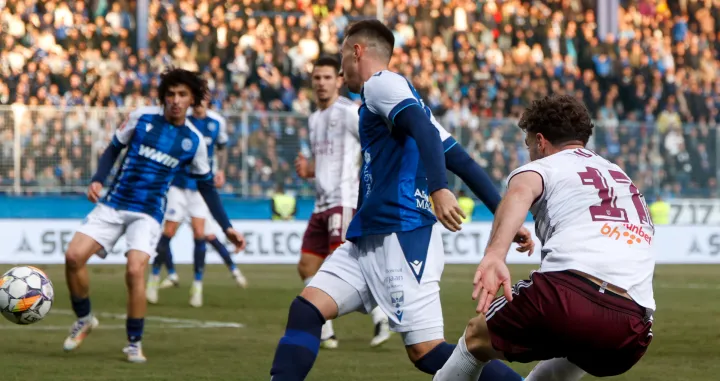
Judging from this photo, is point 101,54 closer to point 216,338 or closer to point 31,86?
point 31,86

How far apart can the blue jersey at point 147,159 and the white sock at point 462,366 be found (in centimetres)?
472

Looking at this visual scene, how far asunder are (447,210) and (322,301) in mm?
996

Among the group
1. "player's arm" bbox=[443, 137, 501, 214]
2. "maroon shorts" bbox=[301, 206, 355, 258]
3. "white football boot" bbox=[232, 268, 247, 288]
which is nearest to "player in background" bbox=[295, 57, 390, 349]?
"maroon shorts" bbox=[301, 206, 355, 258]

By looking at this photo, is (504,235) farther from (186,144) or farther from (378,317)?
(378,317)

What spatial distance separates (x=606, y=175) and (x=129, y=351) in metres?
5.10

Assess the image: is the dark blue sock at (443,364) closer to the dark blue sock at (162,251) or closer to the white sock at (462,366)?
the white sock at (462,366)

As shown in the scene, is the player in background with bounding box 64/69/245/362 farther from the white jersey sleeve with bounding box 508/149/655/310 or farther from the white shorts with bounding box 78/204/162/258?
the white jersey sleeve with bounding box 508/149/655/310

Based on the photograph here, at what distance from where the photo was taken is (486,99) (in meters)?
29.8

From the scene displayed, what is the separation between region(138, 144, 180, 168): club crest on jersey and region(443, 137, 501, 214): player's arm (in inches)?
162

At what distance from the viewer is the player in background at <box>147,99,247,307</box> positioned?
48.9 ft

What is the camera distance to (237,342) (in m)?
10.9

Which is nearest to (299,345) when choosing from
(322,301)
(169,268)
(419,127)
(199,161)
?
(322,301)

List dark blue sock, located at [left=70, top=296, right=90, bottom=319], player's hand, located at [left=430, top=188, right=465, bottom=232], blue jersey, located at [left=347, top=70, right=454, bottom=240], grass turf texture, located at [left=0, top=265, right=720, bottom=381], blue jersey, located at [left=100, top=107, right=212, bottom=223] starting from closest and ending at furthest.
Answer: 1. player's hand, located at [left=430, top=188, right=465, bottom=232]
2. blue jersey, located at [left=347, top=70, right=454, bottom=240]
3. grass turf texture, located at [left=0, top=265, right=720, bottom=381]
4. blue jersey, located at [left=100, top=107, right=212, bottom=223]
5. dark blue sock, located at [left=70, top=296, right=90, bottom=319]

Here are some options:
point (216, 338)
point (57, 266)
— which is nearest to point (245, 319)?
point (216, 338)
